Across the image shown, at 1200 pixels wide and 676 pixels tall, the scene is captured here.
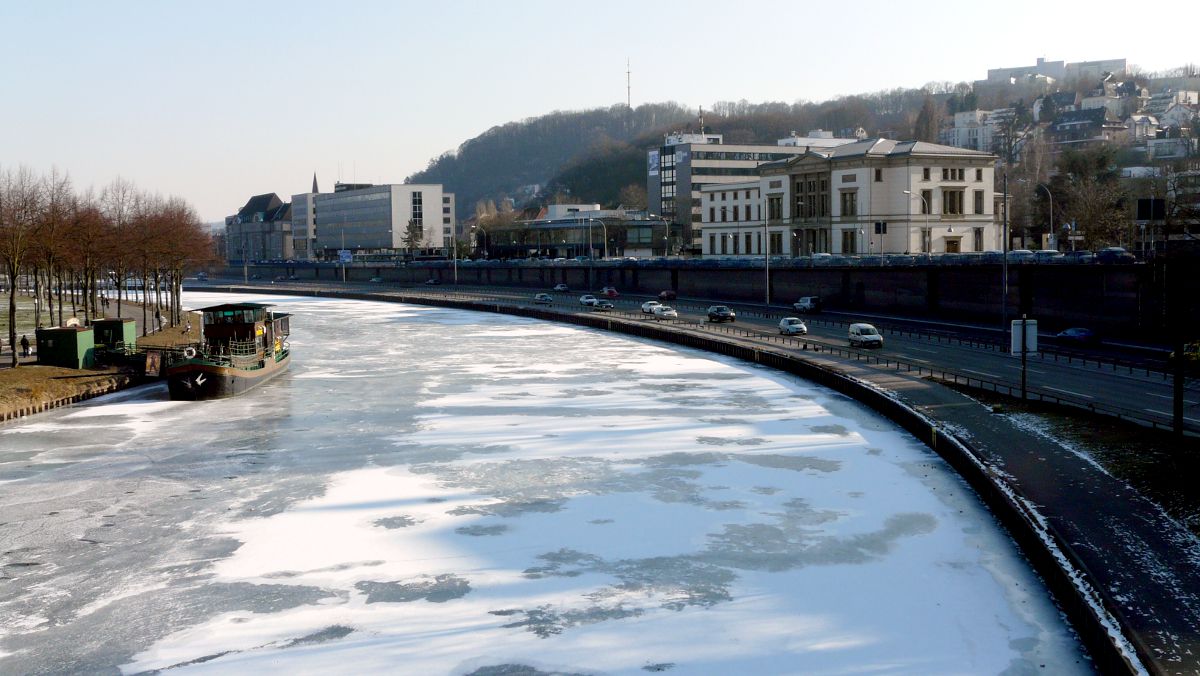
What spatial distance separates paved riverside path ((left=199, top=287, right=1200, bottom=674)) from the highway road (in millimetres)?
6117

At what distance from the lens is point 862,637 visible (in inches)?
939

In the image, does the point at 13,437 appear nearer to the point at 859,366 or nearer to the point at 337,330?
the point at 859,366

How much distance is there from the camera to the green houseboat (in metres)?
63.2

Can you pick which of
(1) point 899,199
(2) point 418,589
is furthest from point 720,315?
(2) point 418,589

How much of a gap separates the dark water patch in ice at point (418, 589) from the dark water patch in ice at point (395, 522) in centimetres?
518

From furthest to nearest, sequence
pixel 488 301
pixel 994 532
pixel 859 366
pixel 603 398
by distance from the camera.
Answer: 1. pixel 488 301
2. pixel 859 366
3. pixel 603 398
4. pixel 994 532

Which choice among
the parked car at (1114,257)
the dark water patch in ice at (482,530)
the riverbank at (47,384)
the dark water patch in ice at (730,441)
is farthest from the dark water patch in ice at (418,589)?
the parked car at (1114,257)

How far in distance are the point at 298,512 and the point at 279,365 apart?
41.7 m

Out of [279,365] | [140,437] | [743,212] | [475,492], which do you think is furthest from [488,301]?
[475,492]

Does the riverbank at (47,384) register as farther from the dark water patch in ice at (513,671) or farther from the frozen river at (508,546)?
the dark water patch in ice at (513,671)

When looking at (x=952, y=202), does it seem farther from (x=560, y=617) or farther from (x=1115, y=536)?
(x=560, y=617)

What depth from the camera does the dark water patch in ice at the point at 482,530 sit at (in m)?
32.3

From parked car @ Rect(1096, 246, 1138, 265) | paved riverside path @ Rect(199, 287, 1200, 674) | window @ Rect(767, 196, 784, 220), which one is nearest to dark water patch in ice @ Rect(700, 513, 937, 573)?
paved riverside path @ Rect(199, 287, 1200, 674)

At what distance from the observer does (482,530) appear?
32.8 meters
